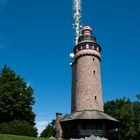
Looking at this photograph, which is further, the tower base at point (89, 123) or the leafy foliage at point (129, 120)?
the leafy foliage at point (129, 120)

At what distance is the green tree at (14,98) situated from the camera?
4209 cm

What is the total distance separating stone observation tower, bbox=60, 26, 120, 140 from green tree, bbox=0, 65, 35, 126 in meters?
6.09

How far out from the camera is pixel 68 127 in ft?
139

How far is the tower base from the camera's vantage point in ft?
123

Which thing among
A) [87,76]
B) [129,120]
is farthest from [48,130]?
[87,76]

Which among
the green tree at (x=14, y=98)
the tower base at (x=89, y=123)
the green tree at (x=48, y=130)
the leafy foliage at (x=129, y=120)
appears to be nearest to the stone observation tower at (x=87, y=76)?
the tower base at (x=89, y=123)

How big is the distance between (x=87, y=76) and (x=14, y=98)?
10.7 m

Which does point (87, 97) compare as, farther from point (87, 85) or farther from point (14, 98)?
point (14, 98)

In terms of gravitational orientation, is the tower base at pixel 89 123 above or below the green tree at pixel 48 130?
below

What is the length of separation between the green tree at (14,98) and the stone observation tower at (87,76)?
6620 millimetres

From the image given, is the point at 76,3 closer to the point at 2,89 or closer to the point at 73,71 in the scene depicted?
the point at 73,71

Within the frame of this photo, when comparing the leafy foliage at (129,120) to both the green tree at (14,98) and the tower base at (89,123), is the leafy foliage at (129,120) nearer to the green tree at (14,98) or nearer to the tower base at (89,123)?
the tower base at (89,123)

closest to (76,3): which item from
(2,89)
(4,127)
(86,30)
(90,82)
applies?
(86,30)

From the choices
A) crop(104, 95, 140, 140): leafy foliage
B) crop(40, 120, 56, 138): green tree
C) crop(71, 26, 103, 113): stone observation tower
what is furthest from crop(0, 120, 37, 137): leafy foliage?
crop(40, 120, 56, 138): green tree
